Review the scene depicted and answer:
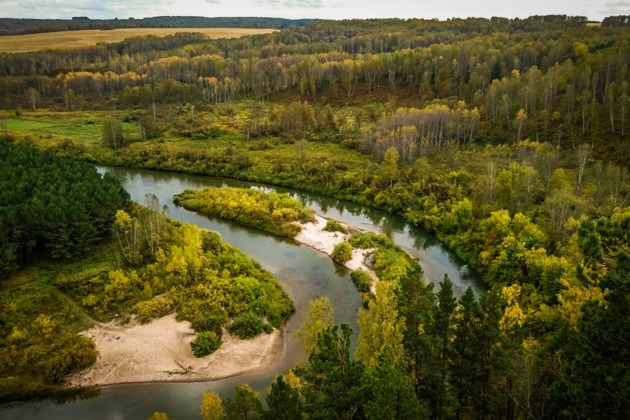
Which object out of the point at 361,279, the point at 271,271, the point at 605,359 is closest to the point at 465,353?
the point at 605,359

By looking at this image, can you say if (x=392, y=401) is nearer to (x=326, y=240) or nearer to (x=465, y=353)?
(x=465, y=353)

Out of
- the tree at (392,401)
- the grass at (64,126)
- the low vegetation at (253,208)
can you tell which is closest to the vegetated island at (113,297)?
the low vegetation at (253,208)

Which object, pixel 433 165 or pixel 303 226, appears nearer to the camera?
pixel 303 226

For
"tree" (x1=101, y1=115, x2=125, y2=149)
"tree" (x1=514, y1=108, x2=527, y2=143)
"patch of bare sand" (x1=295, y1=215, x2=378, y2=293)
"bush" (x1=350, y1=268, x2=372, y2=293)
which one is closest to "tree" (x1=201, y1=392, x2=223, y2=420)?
"bush" (x1=350, y1=268, x2=372, y2=293)

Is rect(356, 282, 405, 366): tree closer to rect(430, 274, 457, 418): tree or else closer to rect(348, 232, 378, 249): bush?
rect(430, 274, 457, 418): tree

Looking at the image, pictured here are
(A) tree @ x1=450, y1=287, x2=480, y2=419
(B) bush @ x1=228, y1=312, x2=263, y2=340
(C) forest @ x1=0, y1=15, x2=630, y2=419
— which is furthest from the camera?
(B) bush @ x1=228, y1=312, x2=263, y2=340

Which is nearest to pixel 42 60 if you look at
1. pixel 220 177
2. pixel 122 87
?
pixel 122 87
